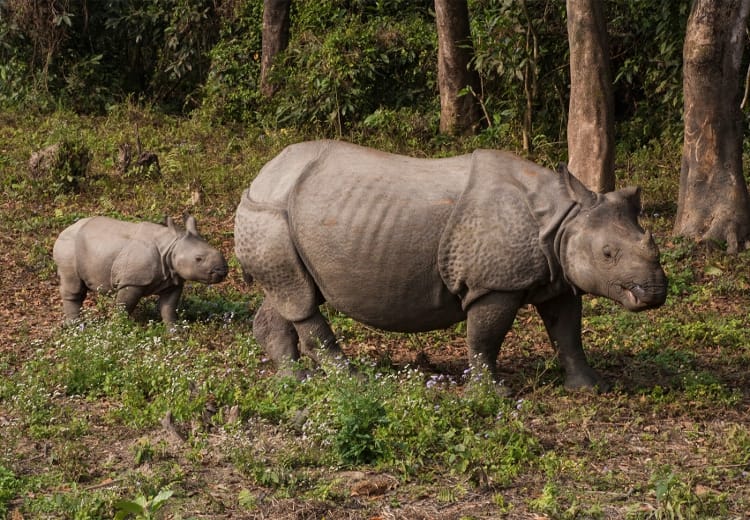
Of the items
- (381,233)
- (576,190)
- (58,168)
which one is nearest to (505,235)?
(576,190)

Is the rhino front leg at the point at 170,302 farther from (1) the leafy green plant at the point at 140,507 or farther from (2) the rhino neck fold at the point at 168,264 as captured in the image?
(1) the leafy green plant at the point at 140,507

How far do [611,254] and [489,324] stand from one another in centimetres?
91

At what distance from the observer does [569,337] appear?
25.1 ft

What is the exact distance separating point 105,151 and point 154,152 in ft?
2.30

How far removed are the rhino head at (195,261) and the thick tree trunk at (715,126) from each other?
4707mm

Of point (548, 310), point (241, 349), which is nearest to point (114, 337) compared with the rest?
point (241, 349)

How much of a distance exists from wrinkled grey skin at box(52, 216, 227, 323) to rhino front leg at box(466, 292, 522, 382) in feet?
9.60

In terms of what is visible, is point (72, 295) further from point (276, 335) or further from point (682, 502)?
point (682, 502)

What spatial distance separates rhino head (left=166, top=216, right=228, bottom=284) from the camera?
9.45 m

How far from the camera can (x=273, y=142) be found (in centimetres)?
1570

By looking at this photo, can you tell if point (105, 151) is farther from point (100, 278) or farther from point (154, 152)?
point (100, 278)

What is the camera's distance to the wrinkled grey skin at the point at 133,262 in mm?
9484

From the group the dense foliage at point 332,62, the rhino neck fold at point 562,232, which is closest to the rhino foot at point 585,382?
the rhino neck fold at point 562,232

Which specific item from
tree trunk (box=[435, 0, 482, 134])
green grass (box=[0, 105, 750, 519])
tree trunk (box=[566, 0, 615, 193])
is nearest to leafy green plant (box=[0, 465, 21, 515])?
green grass (box=[0, 105, 750, 519])
